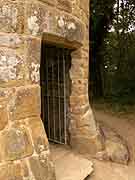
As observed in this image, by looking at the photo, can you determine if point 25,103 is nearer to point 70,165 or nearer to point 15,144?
point 15,144

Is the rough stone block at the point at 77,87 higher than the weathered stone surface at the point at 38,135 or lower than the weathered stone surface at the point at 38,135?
higher

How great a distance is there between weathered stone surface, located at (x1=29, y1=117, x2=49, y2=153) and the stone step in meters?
0.65

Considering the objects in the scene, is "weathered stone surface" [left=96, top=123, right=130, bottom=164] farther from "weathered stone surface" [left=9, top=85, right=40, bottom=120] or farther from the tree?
the tree

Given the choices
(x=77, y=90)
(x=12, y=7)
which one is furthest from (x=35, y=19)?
(x=77, y=90)

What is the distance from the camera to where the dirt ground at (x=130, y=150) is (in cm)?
396

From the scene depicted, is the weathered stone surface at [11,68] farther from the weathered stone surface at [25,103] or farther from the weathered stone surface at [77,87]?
the weathered stone surface at [77,87]

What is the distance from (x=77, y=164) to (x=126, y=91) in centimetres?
693

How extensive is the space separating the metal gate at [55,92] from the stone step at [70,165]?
44 cm

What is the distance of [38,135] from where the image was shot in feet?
9.53

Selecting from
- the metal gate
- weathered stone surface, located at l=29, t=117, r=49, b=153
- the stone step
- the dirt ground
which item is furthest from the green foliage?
weathered stone surface, located at l=29, t=117, r=49, b=153

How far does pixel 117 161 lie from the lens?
4.61 m

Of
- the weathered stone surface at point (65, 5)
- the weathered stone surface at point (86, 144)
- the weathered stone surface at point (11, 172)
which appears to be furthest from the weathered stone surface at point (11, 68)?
the weathered stone surface at point (86, 144)

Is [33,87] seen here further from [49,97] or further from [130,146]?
[130,146]

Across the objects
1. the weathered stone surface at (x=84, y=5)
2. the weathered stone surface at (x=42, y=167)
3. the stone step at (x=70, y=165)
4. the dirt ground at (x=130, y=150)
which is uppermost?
the weathered stone surface at (x=84, y=5)
